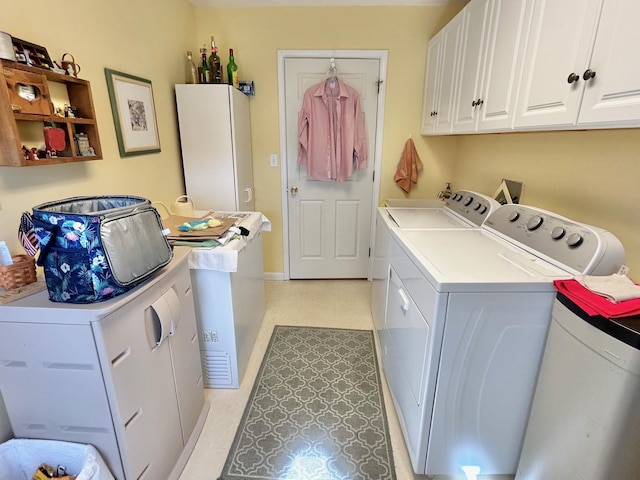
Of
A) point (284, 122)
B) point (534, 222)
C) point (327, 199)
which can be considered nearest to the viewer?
point (534, 222)

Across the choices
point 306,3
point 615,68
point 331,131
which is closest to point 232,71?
point 306,3

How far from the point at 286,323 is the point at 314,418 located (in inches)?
38.0

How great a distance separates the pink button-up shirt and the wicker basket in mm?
2214

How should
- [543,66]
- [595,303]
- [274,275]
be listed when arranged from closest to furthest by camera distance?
[595,303] < [543,66] < [274,275]

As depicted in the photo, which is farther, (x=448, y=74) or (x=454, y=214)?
(x=448, y=74)

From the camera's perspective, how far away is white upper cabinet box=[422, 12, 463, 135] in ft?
7.24

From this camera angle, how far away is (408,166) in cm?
302

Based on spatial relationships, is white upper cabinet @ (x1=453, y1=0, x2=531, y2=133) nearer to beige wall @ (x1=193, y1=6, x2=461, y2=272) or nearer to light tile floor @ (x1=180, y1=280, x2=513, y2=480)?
beige wall @ (x1=193, y1=6, x2=461, y2=272)

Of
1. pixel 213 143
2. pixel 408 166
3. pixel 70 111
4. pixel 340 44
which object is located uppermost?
pixel 340 44

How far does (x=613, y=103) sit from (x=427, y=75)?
2.08m

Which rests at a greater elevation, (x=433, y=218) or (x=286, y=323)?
(x=433, y=218)

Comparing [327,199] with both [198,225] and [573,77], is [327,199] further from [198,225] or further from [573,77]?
[573,77]

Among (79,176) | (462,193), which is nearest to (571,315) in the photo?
(462,193)

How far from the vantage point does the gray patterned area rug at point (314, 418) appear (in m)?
1.48
